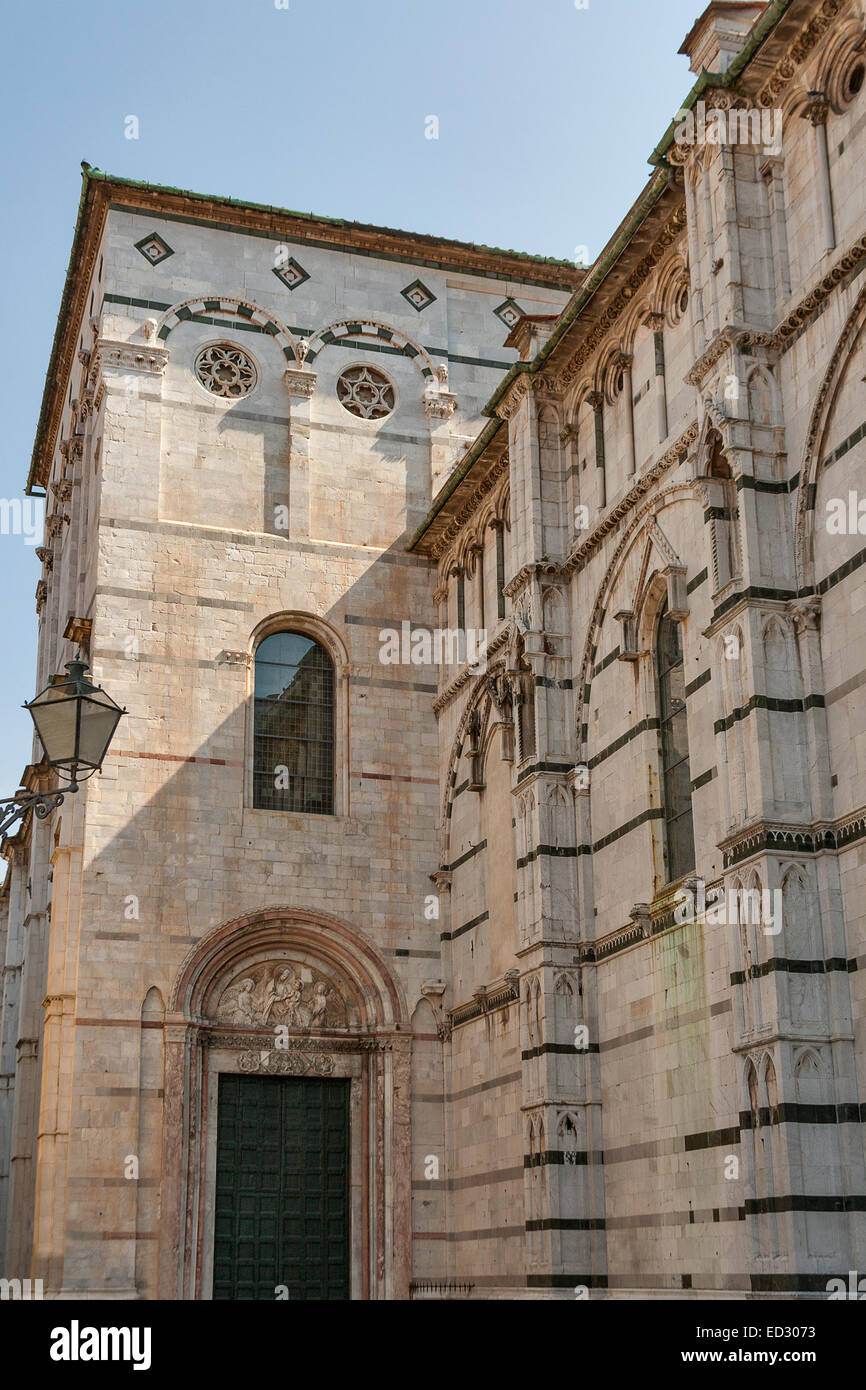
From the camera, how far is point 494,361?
28734mm

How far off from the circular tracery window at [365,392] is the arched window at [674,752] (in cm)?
998

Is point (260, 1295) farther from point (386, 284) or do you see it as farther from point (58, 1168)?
point (386, 284)

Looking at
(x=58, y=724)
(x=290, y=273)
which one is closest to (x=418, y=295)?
(x=290, y=273)

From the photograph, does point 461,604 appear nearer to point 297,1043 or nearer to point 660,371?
point 660,371

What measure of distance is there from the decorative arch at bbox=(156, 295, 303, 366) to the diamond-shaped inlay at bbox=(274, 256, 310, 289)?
740 mm

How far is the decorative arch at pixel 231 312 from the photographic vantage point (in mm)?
26469

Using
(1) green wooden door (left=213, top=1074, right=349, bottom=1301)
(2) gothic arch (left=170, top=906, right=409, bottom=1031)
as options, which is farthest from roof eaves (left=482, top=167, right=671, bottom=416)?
(1) green wooden door (left=213, top=1074, right=349, bottom=1301)

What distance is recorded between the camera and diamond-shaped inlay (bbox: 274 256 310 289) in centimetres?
2744

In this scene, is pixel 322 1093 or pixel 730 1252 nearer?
pixel 730 1252

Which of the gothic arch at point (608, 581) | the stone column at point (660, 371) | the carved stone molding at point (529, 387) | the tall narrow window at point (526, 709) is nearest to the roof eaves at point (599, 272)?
the carved stone molding at point (529, 387)

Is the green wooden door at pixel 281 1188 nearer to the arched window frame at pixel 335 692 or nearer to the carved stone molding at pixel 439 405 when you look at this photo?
the arched window frame at pixel 335 692

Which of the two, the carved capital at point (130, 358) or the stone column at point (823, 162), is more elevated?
the carved capital at point (130, 358)
